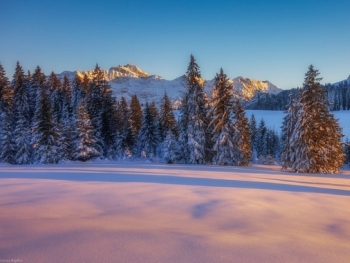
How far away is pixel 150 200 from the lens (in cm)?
582

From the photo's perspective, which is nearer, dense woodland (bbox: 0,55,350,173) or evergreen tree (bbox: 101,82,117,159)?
dense woodland (bbox: 0,55,350,173)

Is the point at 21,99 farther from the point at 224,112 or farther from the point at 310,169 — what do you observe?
the point at 310,169

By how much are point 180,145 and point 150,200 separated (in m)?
23.4

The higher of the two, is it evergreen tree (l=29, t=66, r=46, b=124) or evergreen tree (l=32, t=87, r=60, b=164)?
evergreen tree (l=29, t=66, r=46, b=124)

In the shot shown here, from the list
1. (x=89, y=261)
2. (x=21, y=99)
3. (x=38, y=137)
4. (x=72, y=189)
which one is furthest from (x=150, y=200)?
(x=21, y=99)

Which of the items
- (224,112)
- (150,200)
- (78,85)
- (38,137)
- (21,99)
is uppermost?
(78,85)

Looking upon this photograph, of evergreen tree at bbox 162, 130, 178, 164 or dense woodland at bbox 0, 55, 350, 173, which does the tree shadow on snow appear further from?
evergreen tree at bbox 162, 130, 178, 164

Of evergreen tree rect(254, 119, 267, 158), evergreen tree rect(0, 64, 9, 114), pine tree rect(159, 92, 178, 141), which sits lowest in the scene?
evergreen tree rect(254, 119, 267, 158)

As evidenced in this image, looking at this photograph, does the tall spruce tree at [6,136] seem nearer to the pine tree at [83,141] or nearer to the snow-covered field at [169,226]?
the pine tree at [83,141]

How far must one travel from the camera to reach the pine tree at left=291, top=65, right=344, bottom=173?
812 inches

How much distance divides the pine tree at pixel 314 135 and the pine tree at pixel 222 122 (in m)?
6.36

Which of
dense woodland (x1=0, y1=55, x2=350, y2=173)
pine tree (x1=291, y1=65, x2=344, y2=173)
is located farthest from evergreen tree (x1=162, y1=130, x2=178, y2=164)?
pine tree (x1=291, y1=65, x2=344, y2=173)

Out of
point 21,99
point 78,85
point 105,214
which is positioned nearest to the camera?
point 105,214

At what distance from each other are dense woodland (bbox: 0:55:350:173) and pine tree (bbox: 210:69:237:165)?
83 mm
